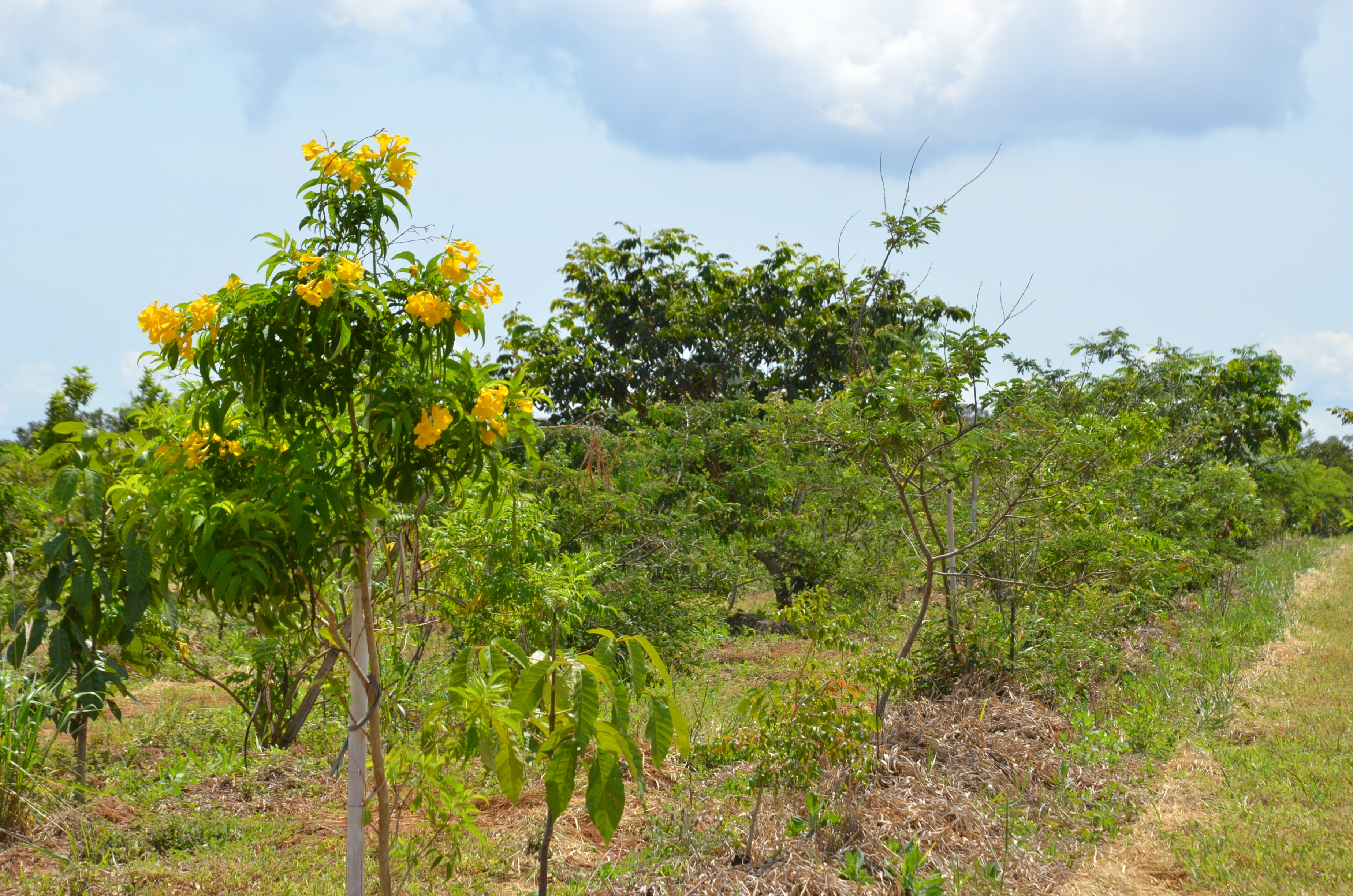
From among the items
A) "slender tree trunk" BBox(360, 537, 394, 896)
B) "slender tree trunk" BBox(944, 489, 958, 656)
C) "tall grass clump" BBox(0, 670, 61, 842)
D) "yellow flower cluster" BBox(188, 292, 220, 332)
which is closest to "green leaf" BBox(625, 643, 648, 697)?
"slender tree trunk" BBox(360, 537, 394, 896)

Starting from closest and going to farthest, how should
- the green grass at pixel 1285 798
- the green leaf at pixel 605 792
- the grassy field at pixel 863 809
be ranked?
the green leaf at pixel 605 792 < the grassy field at pixel 863 809 < the green grass at pixel 1285 798

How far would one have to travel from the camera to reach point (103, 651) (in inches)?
150

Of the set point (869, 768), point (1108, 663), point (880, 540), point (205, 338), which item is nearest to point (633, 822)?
point (869, 768)

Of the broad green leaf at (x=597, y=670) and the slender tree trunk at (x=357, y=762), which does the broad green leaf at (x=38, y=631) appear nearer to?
the slender tree trunk at (x=357, y=762)

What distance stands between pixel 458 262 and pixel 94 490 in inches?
63.2

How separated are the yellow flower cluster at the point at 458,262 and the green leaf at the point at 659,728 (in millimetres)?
1126

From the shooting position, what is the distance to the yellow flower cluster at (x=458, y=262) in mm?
2162

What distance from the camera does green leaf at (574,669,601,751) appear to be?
1.94 metres

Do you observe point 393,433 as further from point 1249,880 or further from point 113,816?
point 1249,880

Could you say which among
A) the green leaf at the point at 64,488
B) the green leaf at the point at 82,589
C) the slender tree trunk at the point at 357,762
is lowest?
the slender tree trunk at the point at 357,762

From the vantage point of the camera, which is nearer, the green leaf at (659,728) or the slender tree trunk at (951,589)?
the green leaf at (659,728)

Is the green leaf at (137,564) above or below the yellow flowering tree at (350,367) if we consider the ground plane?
below

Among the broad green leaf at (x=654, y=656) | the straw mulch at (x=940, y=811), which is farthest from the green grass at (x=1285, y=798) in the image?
the broad green leaf at (x=654, y=656)

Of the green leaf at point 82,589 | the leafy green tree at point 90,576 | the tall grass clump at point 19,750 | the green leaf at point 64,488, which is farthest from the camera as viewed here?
the tall grass clump at point 19,750
